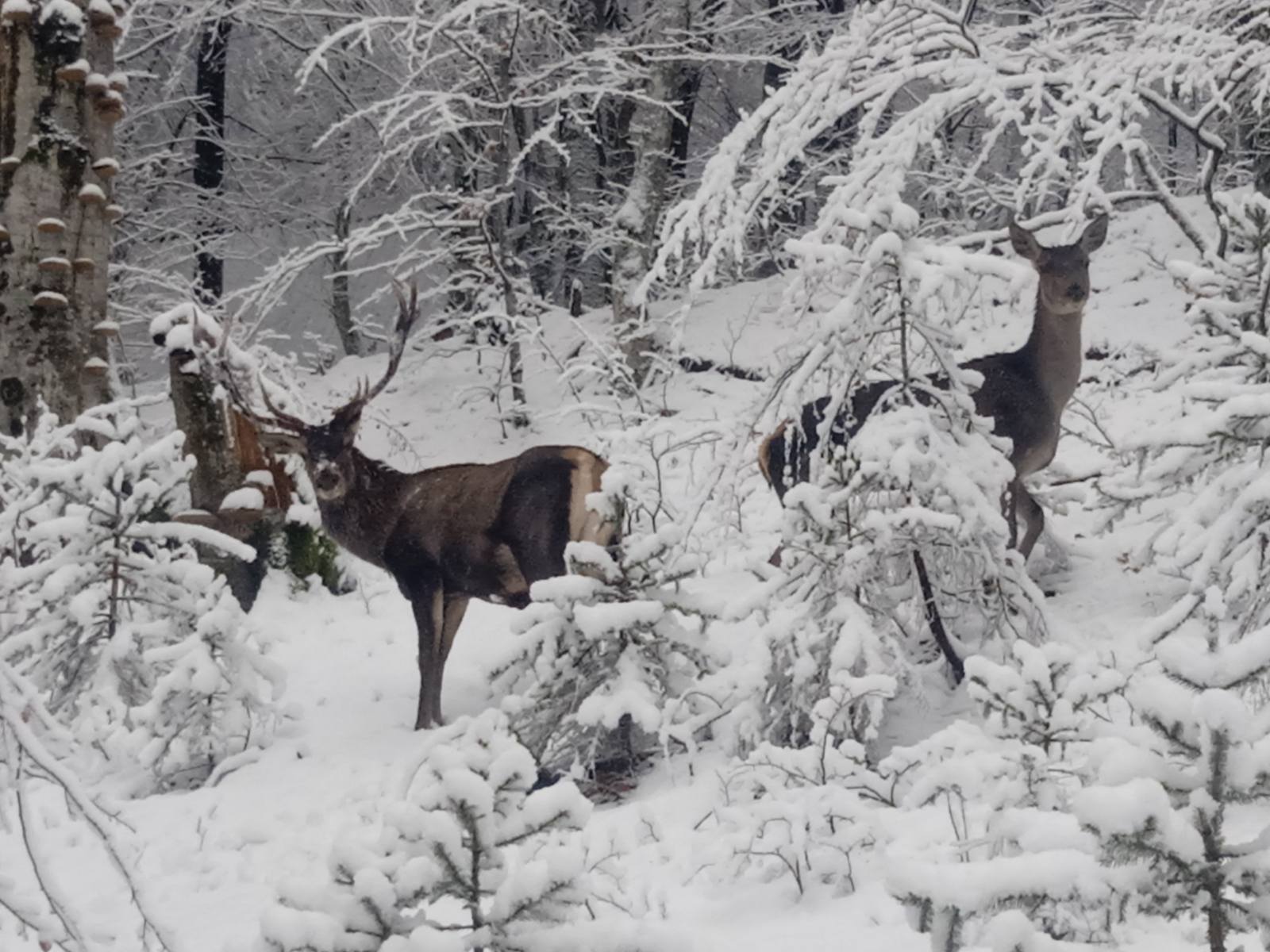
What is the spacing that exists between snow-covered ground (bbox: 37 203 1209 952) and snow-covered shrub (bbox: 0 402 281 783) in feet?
0.90

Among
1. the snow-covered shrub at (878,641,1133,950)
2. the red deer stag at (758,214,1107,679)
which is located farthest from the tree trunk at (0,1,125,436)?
the snow-covered shrub at (878,641,1133,950)

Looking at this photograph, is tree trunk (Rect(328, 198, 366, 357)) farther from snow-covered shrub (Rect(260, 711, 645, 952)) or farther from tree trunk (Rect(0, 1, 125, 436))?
snow-covered shrub (Rect(260, 711, 645, 952))

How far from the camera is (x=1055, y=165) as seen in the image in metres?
5.44

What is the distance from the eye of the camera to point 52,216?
20.9 ft

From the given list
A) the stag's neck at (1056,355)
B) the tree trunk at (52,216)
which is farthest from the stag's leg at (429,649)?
the stag's neck at (1056,355)

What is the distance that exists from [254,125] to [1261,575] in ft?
61.4

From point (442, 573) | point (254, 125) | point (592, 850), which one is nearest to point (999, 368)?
point (442, 573)

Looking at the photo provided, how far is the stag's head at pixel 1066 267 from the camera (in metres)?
6.46

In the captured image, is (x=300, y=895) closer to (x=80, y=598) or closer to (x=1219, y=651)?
(x=1219, y=651)

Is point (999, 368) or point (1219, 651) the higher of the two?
point (1219, 651)

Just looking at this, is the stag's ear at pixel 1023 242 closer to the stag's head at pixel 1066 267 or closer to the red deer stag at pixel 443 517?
the stag's head at pixel 1066 267

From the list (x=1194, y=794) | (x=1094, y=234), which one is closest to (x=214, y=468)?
(x=1094, y=234)

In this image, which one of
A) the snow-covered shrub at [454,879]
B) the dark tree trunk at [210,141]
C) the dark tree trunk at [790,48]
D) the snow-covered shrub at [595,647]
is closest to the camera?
the snow-covered shrub at [454,879]

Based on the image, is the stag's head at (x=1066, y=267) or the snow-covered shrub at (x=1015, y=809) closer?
the snow-covered shrub at (x=1015, y=809)
